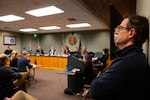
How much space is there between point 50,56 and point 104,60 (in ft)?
12.9

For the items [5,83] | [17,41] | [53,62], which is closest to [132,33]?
[5,83]

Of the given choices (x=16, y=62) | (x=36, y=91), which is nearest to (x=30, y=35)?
(x=16, y=62)

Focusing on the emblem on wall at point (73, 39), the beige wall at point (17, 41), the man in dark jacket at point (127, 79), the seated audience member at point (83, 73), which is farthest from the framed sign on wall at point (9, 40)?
the man in dark jacket at point (127, 79)

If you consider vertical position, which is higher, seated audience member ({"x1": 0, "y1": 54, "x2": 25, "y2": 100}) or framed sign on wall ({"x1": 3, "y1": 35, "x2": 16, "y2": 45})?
framed sign on wall ({"x1": 3, "y1": 35, "x2": 16, "y2": 45})

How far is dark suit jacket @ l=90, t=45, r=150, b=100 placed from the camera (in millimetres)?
846

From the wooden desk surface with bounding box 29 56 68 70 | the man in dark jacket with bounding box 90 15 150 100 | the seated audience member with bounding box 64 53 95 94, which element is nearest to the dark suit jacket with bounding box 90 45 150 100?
the man in dark jacket with bounding box 90 15 150 100

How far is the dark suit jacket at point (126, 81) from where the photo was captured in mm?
846

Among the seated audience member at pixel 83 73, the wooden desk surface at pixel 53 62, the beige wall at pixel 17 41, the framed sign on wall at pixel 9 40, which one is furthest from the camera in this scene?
the framed sign on wall at pixel 9 40

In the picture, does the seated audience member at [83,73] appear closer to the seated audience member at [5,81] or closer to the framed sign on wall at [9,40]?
the seated audience member at [5,81]

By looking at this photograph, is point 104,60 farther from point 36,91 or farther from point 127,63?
point 127,63

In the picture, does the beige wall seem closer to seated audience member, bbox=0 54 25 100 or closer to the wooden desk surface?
the wooden desk surface

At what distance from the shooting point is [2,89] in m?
2.81

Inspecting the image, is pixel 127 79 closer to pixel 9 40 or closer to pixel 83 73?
pixel 83 73

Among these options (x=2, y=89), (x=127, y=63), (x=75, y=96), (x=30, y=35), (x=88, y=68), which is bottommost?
(x=75, y=96)
